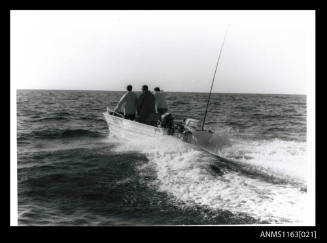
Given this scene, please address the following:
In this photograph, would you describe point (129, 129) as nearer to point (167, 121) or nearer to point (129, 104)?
point (129, 104)

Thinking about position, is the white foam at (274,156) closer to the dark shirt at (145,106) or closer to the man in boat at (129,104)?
the dark shirt at (145,106)

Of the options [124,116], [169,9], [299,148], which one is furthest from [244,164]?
[124,116]

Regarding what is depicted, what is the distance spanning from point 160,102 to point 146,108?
0.67 metres

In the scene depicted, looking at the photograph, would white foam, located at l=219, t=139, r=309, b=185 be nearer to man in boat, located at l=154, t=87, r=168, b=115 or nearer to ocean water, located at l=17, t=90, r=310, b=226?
ocean water, located at l=17, t=90, r=310, b=226

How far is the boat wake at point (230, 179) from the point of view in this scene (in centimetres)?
732

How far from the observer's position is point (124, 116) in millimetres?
13828

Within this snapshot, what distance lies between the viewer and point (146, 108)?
1338 cm

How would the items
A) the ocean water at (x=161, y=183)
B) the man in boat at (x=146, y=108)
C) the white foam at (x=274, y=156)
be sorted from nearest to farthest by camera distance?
the ocean water at (x=161, y=183) → the white foam at (x=274, y=156) → the man in boat at (x=146, y=108)

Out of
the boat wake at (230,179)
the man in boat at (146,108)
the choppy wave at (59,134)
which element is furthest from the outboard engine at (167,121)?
the choppy wave at (59,134)

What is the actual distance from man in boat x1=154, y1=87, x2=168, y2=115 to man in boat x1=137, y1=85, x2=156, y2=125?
385 millimetres

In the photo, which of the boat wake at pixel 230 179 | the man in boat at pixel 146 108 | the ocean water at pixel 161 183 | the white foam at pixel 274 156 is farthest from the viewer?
the man in boat at pixel 146 108

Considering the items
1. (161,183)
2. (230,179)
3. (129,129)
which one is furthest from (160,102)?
(230,179)

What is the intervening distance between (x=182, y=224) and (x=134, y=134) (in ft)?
22.4

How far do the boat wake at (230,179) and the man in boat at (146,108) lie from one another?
1300 mm
